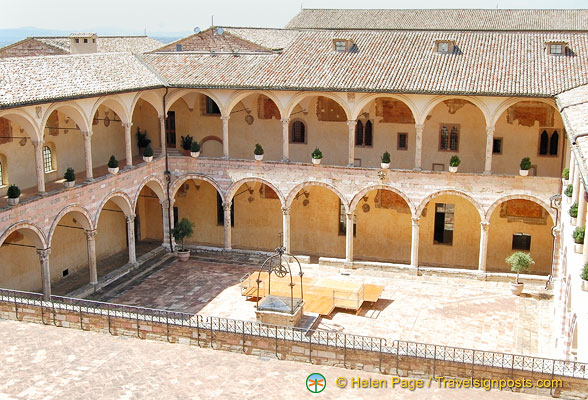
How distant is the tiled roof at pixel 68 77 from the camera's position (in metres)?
24.5

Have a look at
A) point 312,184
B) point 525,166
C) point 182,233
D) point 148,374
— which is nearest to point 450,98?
point 525,166

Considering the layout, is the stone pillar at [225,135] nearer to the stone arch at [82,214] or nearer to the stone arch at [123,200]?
the stone arch at [123,200]

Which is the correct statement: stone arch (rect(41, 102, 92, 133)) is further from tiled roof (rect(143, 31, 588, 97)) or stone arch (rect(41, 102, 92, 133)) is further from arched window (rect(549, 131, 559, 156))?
arched window (rect(549, 131, 559, 156))

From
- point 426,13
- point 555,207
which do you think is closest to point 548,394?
point 555,207

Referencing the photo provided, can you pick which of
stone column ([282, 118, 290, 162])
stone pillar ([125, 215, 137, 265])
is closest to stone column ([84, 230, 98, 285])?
stone pillar ([125, 215, 137, 265])

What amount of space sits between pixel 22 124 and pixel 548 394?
19.0 metres

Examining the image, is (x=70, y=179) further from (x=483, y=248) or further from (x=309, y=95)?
(x=483, y=248)

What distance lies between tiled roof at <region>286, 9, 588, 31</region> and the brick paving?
37.0 m

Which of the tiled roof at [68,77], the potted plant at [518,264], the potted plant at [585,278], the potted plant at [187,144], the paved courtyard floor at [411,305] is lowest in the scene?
the paved courtyard floor at [411,305]

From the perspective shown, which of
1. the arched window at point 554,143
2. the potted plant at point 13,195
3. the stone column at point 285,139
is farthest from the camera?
the stone column at point 285,139

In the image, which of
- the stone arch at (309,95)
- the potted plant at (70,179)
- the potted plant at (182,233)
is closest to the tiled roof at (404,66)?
the stone arch at (309,95)

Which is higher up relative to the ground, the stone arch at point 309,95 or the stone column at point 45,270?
the stone arch at point 309,95

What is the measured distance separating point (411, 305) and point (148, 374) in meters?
13.5

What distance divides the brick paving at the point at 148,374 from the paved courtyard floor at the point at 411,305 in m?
7.41
